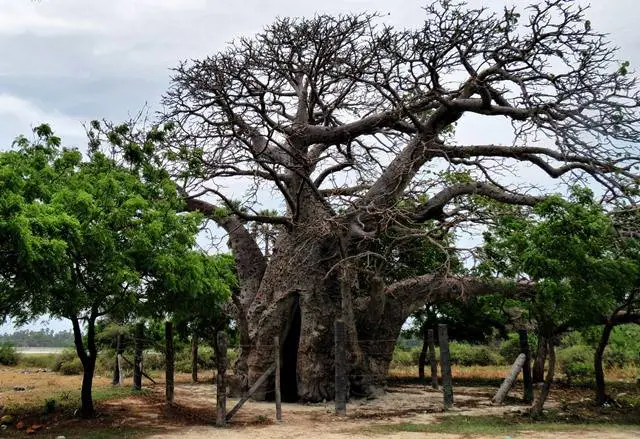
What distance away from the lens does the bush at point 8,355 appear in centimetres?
2595

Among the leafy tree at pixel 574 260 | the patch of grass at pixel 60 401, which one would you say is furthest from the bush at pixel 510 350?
the patch of grass at pixel 60 401

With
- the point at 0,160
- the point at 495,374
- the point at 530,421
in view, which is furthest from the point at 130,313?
the point at 495,374

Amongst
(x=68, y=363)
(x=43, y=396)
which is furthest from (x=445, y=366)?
(x=68, y=363)

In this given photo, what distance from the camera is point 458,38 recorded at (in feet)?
38.9

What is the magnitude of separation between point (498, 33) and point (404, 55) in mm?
1949

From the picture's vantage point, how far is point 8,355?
1030 inches

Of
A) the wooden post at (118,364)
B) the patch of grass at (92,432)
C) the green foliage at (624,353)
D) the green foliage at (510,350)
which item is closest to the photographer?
the patch of grass at (92,432)

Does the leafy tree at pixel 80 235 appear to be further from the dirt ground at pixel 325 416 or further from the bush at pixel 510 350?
the bush at pixel 510 350

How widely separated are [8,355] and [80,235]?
2256 cm

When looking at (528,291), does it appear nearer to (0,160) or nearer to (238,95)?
(238,95)

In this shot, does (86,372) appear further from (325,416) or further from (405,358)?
Answer: (405,358)

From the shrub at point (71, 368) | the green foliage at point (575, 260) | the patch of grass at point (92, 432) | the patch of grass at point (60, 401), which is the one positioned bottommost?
the patch of grass at point (92, 432)

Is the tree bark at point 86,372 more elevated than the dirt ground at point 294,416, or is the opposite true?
the tree bark at point 86,372

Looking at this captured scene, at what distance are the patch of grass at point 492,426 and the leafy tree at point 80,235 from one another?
4.28 metres
